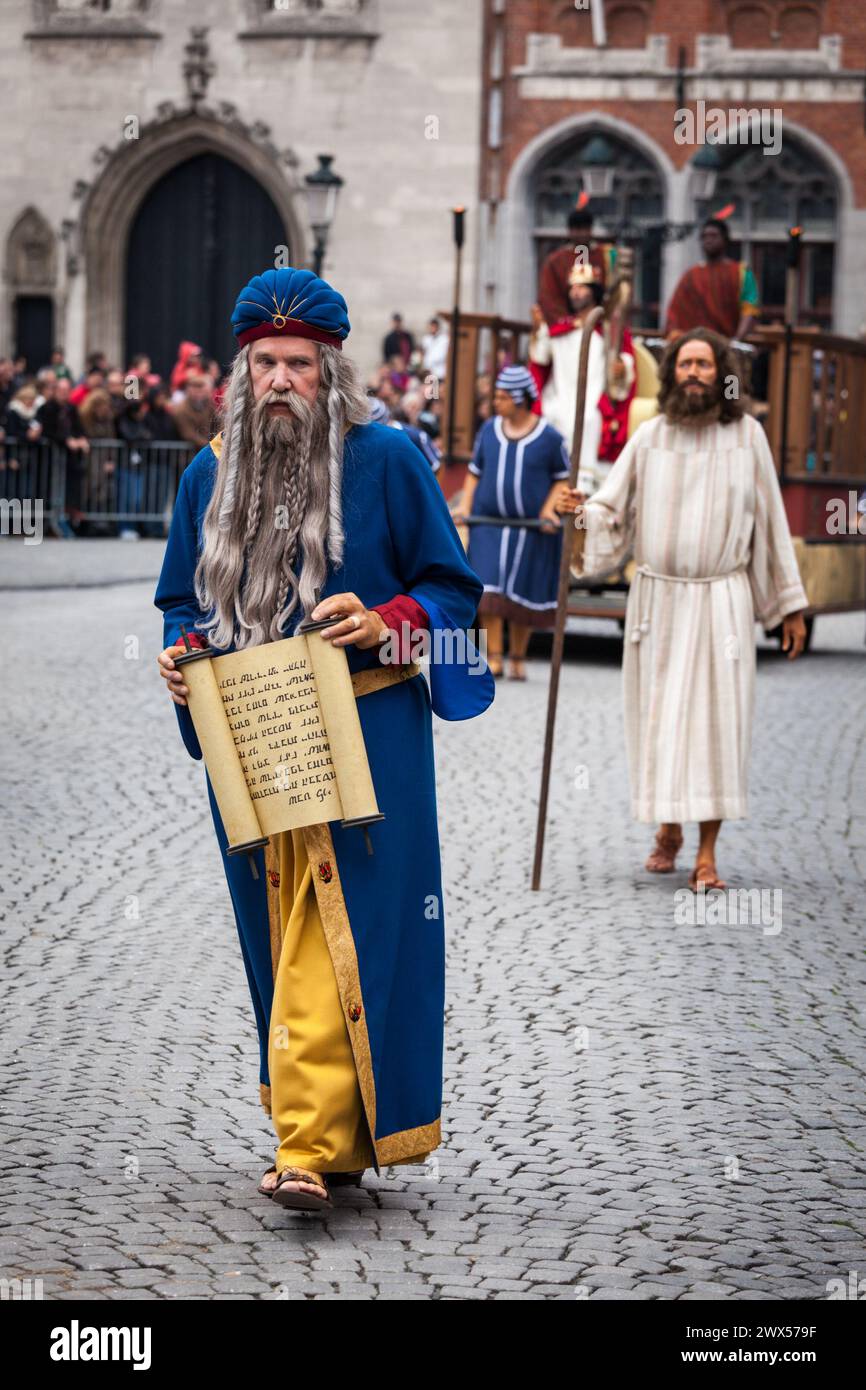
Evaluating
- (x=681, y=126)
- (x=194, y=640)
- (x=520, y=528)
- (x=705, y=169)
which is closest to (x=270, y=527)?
(x=194, y=640)

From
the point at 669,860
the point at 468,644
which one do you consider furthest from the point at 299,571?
the point at 669,860

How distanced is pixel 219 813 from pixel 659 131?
94.4 feet

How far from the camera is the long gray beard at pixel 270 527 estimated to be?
464 cm

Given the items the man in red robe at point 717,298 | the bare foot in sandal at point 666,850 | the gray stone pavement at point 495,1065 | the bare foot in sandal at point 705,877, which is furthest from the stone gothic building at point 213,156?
the bare foot in sandal at point 705,877

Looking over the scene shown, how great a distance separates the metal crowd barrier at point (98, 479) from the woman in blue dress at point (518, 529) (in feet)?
33.4

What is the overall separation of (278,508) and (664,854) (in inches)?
172

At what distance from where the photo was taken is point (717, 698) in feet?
27.7

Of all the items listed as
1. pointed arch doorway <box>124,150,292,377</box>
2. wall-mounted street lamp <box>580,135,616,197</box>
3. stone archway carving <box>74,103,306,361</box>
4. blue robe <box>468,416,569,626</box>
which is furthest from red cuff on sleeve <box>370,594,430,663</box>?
pointed arch doorway <box>124,150,292,377</box>

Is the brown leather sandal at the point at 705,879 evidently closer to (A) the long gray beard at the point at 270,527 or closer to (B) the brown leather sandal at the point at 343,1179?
(B) the brown leather sandal at the point at 343,1179

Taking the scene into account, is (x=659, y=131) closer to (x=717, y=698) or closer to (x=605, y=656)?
(x=605, y=656)

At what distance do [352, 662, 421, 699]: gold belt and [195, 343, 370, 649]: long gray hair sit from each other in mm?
188

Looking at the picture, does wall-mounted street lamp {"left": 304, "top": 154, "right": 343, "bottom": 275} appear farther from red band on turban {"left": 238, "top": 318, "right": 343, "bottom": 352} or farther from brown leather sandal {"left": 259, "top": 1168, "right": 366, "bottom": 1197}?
brown leather sandal {"left": 259, "top": 1168, "right": 366, "bottom": 1197}

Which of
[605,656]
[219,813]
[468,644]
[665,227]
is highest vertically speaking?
[665,227]

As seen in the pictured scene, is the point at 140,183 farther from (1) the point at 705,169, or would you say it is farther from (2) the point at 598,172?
(2) the point at 598,172
